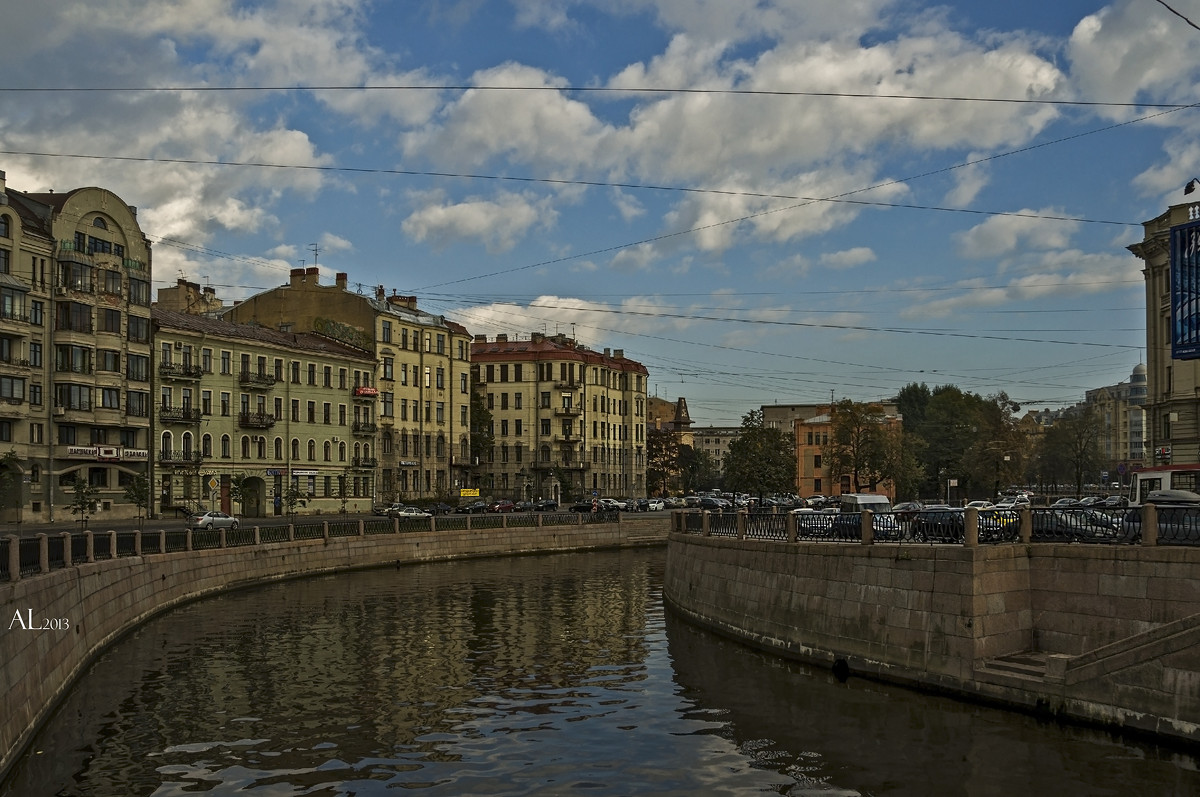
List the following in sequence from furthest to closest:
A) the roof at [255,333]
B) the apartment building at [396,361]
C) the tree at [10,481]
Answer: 1. the apartment building at [396,361]
2. the roof at [255,333]
3. the tree at [10,481]

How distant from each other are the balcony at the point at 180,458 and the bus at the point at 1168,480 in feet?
172

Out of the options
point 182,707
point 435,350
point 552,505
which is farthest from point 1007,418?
point 182,707

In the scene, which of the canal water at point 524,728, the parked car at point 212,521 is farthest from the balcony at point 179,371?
the canal water at point 524,728

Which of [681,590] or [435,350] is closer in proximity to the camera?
[681,590]

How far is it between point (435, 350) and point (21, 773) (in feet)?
262

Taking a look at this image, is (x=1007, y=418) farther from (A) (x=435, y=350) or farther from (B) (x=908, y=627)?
(B) (x=908, y=627)

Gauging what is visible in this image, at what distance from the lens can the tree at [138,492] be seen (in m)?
60.3

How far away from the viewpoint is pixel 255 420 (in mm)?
75500

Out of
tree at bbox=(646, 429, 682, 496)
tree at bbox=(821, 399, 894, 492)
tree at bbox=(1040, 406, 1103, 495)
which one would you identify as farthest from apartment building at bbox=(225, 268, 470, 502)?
tree at bbox=(1040, 406, 1103, 495)

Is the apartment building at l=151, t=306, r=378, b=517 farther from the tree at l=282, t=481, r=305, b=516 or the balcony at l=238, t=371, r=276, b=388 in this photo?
the tree at l=282, t=481, r=305, b=516

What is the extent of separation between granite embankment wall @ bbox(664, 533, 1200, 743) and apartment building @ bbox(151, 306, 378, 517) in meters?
50.0

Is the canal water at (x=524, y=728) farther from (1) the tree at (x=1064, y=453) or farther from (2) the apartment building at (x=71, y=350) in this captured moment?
(1) the tree at (x=1064, y=453)

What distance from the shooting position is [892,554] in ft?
79.9

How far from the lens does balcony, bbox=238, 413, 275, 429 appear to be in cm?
7494
